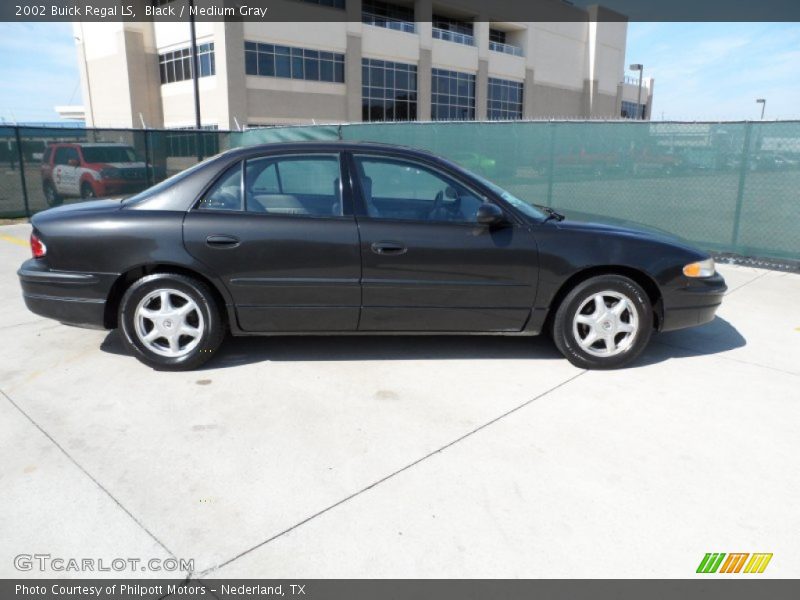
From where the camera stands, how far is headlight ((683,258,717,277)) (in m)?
4.30

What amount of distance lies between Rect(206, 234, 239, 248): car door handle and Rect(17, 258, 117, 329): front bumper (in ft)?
2.40

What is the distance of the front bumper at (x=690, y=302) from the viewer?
432 cm

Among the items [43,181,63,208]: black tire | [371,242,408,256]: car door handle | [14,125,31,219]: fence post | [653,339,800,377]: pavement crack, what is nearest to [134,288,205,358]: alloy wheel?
[371,242,408,256]: car door handle

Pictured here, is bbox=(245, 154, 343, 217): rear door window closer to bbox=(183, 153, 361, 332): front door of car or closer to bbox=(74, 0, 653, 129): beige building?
bbox=(183, 153, 361, 332): front door of car

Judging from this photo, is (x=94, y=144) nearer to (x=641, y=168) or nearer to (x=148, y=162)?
(x=148, y=162)

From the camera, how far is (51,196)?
13609 millimetres

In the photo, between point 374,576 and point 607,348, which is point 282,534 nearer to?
point 374,576

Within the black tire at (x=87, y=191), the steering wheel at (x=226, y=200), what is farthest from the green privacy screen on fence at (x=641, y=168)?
the steering wheel at (x=226, y=200)

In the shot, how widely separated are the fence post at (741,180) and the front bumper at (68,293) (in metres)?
7.59

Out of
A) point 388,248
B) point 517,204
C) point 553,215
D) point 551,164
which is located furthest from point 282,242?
point 551,164

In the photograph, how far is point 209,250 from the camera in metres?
4.05

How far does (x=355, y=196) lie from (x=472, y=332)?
130cm

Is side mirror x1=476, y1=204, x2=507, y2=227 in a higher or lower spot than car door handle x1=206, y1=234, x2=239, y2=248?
higher

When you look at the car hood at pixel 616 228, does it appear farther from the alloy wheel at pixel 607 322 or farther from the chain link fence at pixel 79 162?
the chain link fence at pixel 79 162
